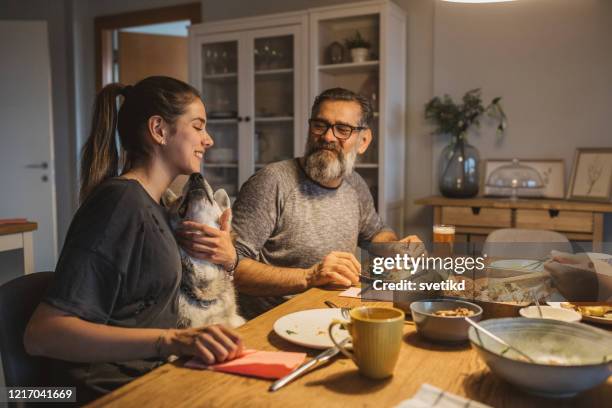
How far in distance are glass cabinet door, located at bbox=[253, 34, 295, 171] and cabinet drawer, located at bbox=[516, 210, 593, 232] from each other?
60.7 inches

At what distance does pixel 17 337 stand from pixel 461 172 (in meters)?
2.55

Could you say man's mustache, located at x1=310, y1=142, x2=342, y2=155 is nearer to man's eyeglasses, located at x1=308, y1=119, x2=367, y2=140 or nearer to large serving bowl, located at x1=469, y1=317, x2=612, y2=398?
man's eyeglasses, located at x1=308, y1=119, x2=367, y2=140

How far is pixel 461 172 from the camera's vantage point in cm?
310

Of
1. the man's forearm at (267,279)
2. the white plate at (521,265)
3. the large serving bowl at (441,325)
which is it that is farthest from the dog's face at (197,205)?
the white plate at (521,265)

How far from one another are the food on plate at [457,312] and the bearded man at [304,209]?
2.06 feet

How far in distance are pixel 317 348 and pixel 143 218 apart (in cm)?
46

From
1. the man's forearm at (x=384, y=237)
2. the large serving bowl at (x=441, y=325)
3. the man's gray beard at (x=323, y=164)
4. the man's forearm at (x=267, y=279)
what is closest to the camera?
the large serving bowl at (x=441, y=325)

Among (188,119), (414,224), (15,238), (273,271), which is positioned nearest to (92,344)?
(188,119)

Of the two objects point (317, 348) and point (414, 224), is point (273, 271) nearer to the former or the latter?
point (317, 348)

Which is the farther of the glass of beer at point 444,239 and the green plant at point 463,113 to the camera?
the green plant at point 463,113

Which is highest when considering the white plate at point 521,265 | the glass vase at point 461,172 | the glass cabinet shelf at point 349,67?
the glass cabinet shelf at point 349,67

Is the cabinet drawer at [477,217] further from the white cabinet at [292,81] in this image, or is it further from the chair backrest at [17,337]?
the chair backrest at [17,337]

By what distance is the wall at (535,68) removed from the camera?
301 centimetres

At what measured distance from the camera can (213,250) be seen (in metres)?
1.30
